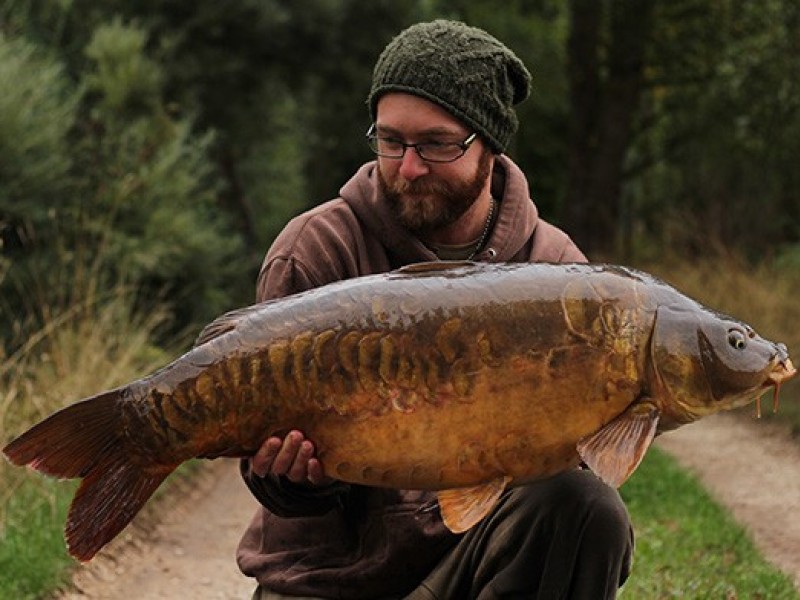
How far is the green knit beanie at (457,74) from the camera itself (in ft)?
12.5

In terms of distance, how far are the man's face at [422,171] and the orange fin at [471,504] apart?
910mm

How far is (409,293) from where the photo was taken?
319 centimetres

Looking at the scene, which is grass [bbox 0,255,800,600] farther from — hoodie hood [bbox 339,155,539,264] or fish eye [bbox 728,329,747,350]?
fish eye [bbox 728,329,747,350]

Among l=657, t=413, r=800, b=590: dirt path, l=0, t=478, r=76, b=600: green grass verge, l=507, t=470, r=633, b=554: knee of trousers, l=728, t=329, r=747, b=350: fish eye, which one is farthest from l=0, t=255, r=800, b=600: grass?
l=728, t=329, r=747, b=350: fish eye

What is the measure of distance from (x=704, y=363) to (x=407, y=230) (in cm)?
108

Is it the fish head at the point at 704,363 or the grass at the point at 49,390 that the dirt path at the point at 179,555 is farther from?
the fish head at the point at 704,363

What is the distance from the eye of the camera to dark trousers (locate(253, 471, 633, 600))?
11.6ft

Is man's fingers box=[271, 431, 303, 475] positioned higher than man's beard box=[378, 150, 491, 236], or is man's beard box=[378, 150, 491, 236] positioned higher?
man's beard box=[378, 150, 491, 236]

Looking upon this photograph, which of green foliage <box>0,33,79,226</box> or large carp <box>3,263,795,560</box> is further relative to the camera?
green foliage <box>0,33,79,226</box>

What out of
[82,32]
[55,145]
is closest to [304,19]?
[82,32]

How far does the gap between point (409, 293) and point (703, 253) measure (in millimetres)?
13672

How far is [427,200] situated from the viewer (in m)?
3.82

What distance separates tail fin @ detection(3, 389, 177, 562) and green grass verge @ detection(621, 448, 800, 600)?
250cm

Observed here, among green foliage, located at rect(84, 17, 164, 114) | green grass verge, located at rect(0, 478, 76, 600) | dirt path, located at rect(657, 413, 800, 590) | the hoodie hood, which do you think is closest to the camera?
the hoodie hood
